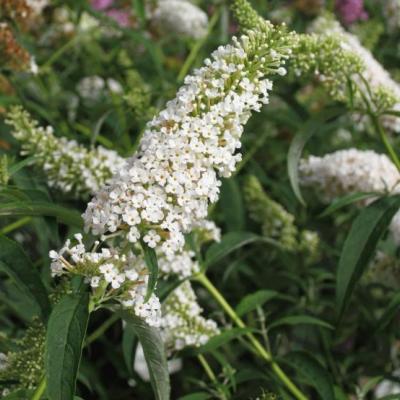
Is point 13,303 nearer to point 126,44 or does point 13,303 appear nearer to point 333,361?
point 333,361

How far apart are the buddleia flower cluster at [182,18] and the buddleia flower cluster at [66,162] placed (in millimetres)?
1495

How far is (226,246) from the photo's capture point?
2.00 metres

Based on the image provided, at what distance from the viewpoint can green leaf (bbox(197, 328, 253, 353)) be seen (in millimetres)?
1812

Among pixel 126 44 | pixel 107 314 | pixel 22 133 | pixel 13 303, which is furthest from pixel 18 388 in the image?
pixel 126 44

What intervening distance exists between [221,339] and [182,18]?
1.96 metres

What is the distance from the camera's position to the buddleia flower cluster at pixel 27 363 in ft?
4.89

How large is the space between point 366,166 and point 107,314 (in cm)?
98

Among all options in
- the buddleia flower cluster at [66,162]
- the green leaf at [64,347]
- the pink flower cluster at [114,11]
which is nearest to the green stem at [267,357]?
the buddleia flower cluster at [66,162]

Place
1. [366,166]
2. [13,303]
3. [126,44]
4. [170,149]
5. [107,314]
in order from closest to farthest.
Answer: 1. [170,149]
2. [13,303]
3. [366,166]
4. [107,314]
5. [126,44]

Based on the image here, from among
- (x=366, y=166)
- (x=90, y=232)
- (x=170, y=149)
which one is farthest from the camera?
(x=366, y=166)

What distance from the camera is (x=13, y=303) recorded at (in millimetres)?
2062

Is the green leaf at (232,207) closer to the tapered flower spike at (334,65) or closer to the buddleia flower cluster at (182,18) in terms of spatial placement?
the tapered flower spike at (334,65)

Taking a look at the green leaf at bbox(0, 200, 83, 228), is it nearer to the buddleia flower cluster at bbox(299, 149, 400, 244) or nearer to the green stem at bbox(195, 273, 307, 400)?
the green stem at bbox(195, 273, 307, 400)

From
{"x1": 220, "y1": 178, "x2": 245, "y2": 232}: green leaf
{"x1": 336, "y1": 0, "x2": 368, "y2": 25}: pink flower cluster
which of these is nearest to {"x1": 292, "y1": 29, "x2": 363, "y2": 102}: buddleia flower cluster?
{"x1": 220, "y1": 178, "x2": 245, "y2": 232}: green leaf
